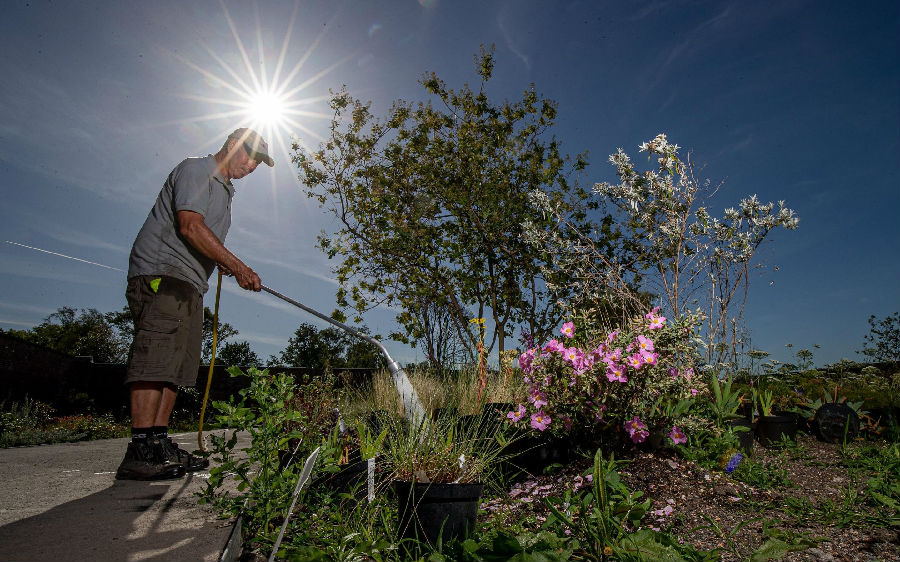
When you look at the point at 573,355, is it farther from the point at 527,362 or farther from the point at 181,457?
the point at 181,457

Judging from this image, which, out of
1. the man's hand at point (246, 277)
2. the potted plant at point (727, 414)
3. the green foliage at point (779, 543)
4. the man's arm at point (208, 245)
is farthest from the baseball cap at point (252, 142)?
the potted plant at point (727, 414)

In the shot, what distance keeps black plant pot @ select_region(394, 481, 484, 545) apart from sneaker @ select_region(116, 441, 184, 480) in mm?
1591

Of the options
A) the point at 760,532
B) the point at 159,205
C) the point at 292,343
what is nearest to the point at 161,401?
the point at 159,205

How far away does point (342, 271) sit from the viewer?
995 cm

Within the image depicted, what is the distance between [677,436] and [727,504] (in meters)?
0.56

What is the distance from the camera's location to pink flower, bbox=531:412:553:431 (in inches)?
112

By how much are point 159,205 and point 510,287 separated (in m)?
6.94

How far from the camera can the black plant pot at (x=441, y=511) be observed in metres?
1.83

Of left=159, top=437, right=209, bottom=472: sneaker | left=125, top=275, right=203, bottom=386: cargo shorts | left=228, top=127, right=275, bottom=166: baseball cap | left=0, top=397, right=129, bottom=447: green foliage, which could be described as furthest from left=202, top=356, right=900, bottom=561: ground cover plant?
left=0, top=397, right=129, bottom=447: green foliage

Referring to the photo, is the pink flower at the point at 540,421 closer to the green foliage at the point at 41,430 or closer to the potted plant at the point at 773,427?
the potted plant at the point at 773,427

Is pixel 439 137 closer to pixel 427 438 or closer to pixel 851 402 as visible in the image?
pixel 851 402

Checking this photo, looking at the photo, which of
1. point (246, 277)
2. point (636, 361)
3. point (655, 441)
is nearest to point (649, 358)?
point (636, 361)

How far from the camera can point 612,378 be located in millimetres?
2678

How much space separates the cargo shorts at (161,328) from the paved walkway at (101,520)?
579mm
